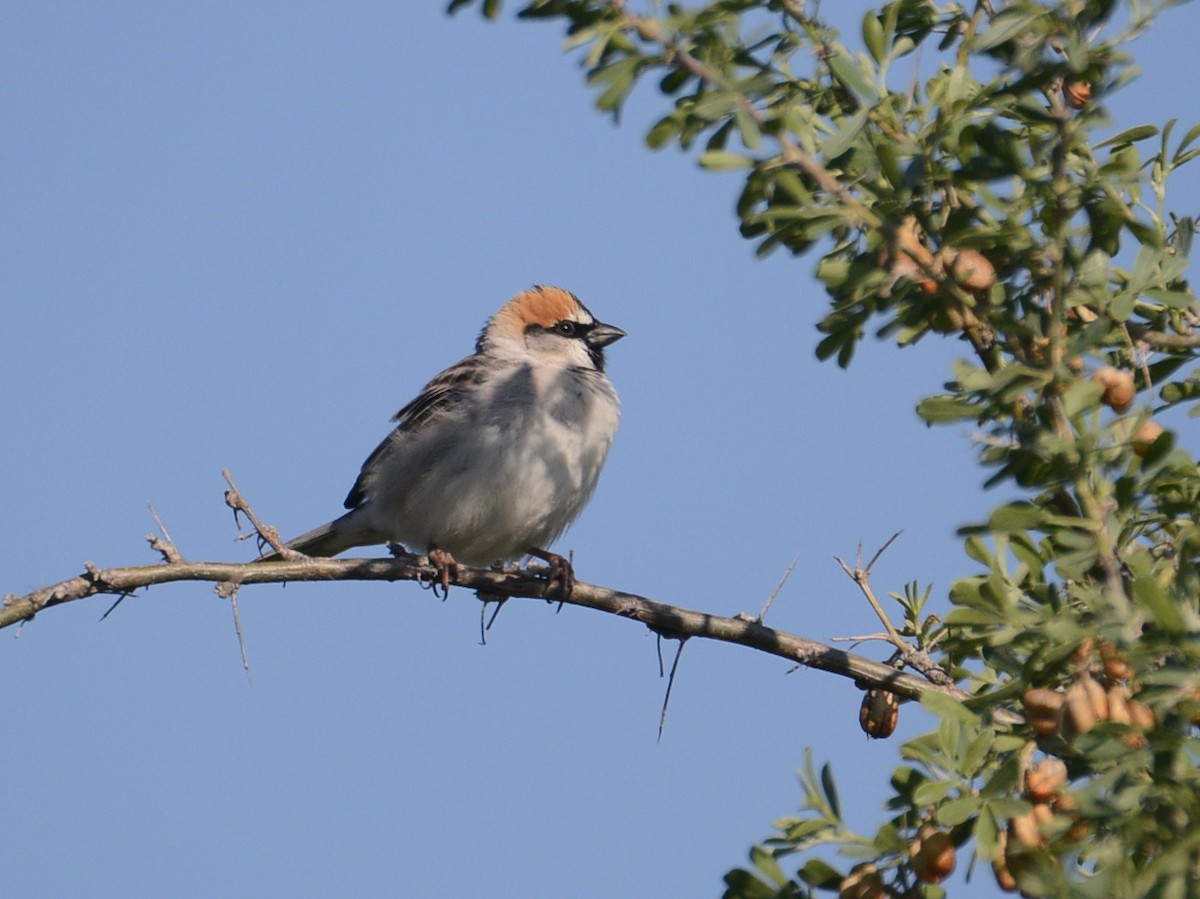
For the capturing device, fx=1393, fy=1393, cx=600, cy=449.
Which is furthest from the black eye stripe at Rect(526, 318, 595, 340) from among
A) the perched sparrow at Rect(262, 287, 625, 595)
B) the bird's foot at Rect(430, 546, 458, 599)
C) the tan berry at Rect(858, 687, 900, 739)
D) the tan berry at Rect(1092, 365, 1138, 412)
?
the tan berry at Rect(1092, 365, 1138, 412)

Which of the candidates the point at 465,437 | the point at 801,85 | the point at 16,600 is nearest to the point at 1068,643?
the point at 801,85

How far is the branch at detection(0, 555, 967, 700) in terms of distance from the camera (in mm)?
A: 3346

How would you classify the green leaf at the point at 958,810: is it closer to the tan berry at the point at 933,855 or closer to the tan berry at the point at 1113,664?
the tan berry at the point at 933,855

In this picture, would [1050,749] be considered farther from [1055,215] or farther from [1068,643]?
[1055,215]

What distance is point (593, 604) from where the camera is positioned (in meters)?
4.06

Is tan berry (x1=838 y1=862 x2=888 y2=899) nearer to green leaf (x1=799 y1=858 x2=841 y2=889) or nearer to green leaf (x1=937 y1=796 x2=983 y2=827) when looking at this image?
green leaf (x1=799 y1=858 x2=841 y2=889)

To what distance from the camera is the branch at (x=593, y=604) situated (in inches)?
132

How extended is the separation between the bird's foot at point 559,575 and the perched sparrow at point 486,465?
2 cm

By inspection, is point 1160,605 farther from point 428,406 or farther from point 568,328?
point 568,328

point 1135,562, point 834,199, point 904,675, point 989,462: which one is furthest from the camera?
point 904,675

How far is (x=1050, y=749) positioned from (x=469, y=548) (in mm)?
3885

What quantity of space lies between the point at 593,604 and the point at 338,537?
8.08ft

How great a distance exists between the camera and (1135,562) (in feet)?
6.37

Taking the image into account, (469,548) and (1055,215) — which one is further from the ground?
(469,548)
